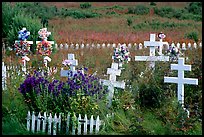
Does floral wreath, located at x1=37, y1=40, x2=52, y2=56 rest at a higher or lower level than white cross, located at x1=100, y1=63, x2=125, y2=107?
higher

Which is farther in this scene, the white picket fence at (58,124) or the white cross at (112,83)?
the white cross at (112,83)

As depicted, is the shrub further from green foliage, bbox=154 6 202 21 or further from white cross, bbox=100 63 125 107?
green foliage, bbox=154 6 202 21

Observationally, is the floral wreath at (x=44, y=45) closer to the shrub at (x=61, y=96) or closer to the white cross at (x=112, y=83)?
the white cross at (x=112, y=83)

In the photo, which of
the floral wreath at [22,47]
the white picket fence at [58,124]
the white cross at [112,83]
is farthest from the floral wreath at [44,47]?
the white picket fence at [58,124]

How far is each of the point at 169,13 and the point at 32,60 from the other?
67.6ft

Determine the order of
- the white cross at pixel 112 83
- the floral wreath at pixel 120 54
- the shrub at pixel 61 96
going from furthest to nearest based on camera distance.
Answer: the floral wreath at pixel 120 54, the white cross at pixel 112 83, the shrub at pixel 61 96

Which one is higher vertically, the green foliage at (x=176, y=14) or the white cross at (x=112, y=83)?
the green foliage at (x=176, y=14)

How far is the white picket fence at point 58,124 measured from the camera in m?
5.77

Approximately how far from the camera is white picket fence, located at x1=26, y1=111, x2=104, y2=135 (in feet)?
18.9

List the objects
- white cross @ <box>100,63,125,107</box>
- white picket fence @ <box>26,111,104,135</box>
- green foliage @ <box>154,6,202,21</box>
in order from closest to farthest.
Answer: white picket fence @ <box>26,111,104,135</box>
white cross @ <box>100,63,125,107</box>
green foliage @ <box>154,6,202,21</box>

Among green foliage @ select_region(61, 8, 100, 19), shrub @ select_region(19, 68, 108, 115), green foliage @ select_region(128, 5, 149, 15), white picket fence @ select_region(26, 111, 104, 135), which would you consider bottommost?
white picket fence @ select_region(26, 111, 104, 135)

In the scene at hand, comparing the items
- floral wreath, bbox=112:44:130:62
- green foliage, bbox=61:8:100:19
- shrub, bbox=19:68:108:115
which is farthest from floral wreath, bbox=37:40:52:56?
green foliage, bbox=61:8:100:19

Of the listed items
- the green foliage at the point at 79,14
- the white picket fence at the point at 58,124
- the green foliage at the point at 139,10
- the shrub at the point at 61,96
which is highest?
the green foliage at the point at 139,10

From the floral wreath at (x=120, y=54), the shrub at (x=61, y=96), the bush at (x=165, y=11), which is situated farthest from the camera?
the bush at (x=165, y=11)
